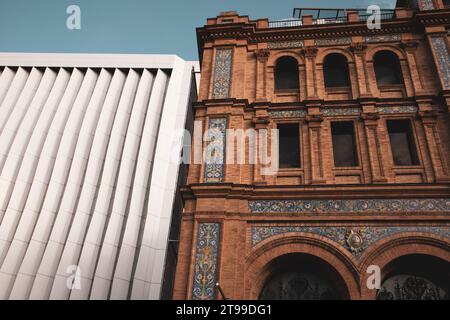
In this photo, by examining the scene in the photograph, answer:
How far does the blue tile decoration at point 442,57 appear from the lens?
48.3 feet

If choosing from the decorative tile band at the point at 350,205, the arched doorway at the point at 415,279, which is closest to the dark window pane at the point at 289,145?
the decorative tile band at the point at 350,205

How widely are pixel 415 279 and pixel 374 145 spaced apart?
4362 millimetres

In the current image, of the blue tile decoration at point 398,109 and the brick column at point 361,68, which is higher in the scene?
the brick column at point 361,68

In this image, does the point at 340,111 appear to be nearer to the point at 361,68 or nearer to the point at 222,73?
the point at 361,68

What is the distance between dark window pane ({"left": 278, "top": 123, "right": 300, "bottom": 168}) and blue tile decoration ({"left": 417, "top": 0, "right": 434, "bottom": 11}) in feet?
25.7

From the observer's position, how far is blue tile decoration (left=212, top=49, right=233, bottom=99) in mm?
15422

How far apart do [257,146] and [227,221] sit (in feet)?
10.1

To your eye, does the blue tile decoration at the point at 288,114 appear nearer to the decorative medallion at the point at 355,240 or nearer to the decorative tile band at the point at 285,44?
the decorative tile band at the point at 285,44

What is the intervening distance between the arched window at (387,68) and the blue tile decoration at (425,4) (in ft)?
8.77

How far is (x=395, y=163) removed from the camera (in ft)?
45.3

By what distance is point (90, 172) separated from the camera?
18484 mm

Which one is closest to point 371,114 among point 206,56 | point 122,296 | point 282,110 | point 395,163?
point 395,163

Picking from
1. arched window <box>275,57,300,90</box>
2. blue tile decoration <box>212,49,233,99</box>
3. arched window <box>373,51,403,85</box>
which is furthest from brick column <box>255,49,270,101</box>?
arched window <box>373,51,403,85</box>

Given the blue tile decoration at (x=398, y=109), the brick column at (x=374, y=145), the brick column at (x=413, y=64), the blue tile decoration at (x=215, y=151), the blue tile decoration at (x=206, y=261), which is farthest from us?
the brick column at (x=413, y=64)
